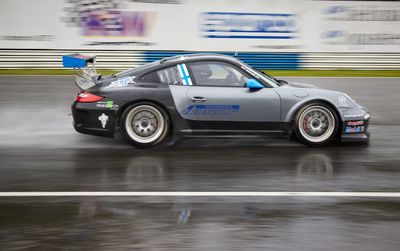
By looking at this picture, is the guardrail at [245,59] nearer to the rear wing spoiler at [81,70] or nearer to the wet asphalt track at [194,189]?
the wet asphalt track at [194,189]

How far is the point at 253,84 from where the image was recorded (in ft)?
25.0

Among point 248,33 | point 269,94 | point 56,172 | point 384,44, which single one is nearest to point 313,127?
point 269,94

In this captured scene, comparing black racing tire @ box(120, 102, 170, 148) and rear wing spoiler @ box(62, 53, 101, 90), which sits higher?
rear wing spoiler @ box(62, 53, 101, 90)

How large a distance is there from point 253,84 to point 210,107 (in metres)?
0.63

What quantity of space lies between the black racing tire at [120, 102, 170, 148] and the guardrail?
10.3m

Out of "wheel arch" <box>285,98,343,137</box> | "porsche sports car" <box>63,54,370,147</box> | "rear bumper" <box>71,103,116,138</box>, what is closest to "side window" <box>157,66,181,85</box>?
"porsche sports car" <box>63,54,370,147</box>

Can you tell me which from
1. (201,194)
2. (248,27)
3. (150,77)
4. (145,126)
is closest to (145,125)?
(145,126)

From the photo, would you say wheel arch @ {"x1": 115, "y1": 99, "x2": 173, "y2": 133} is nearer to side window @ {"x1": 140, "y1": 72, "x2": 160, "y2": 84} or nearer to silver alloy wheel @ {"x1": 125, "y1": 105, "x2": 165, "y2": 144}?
silver alloy wheel @ {"x1": 125, "y1": 105, "x2": 165, "y2": 144}

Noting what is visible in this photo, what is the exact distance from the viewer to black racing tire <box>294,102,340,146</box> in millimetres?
7715

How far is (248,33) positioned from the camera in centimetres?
1809

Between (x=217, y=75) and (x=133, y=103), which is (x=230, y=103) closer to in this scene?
(x=217, y=75)

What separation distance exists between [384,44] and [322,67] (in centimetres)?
210

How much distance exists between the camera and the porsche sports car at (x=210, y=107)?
7656 mm

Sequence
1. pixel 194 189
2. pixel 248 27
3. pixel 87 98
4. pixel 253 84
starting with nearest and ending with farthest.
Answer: pixel 194 189
pixel 253 84
pixel 87 98
pixel 248 27
